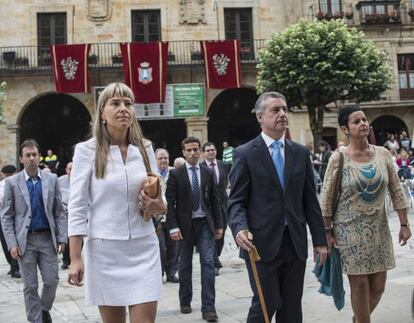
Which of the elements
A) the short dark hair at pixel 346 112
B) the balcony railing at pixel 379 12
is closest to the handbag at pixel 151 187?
the short dark hair at pixel 346 112

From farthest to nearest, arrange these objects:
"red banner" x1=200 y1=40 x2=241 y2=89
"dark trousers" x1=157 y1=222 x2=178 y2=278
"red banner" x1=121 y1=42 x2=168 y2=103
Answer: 1. "red banner" x1=200 y1=40 x2=241 y2=89
2. "red banner" x1=121 y1=42 x2=168 y2=103
3. "dark trousers" x1=157 y1=222 x2=178 y2=278

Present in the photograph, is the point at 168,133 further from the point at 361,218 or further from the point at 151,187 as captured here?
the point at 151,187

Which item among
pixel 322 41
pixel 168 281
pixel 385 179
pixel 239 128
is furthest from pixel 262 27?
pixel 385 179

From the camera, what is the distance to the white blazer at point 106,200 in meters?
3.23

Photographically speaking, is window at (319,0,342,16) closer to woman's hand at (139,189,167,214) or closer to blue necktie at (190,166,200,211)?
blue necktie at (190,166,200,211)

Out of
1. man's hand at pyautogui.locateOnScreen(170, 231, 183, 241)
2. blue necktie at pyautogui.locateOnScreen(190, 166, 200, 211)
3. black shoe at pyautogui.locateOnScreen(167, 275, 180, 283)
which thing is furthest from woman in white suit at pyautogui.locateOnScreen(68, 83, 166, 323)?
black shoe at pyautogui.locateOnScreen(167, 275, 180, 283)

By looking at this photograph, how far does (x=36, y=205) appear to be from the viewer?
5562mm

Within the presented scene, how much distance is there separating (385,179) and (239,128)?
23151 millimetres

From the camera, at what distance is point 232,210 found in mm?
3807

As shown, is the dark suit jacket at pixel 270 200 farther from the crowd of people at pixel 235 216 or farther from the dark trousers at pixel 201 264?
the dark trousers at pixel 201 264

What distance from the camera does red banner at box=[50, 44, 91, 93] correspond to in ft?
76.7

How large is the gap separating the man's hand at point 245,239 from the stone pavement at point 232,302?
2272 millimetres

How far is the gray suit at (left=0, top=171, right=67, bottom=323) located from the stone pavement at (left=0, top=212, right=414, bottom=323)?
0.80m

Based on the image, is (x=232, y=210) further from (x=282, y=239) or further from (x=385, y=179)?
(x=385, y=179)
